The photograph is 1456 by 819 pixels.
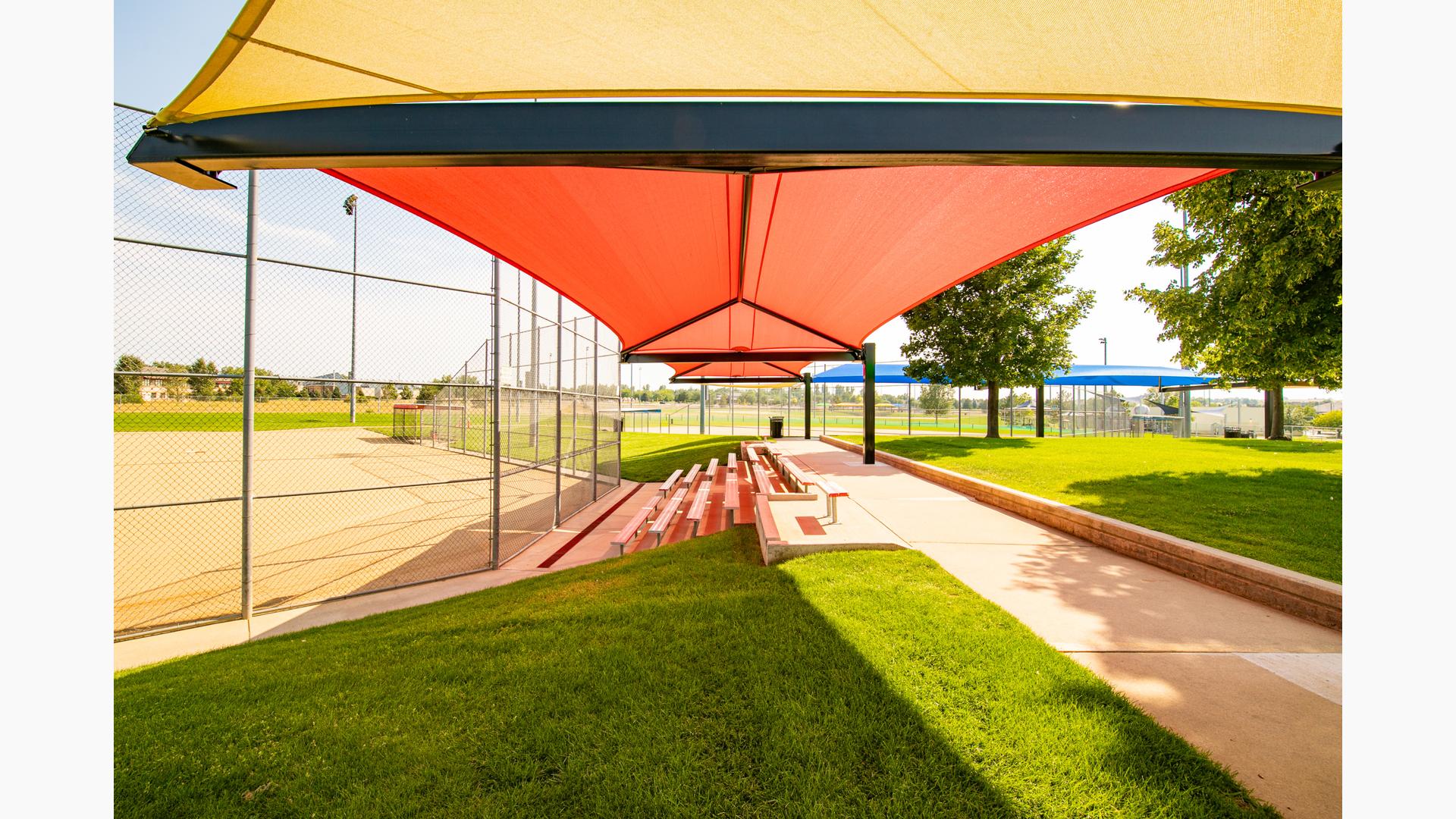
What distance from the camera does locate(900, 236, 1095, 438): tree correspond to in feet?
55.7

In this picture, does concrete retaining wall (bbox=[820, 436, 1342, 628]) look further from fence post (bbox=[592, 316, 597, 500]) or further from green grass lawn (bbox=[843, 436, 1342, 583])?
fence post (bbox=[592, 316, 597, 500])

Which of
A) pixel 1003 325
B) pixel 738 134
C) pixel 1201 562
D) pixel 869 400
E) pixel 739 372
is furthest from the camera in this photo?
pixel 739 372

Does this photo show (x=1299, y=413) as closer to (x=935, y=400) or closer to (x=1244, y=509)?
(x=935, y=400)

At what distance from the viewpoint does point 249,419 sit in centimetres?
517

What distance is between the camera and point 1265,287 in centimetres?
830

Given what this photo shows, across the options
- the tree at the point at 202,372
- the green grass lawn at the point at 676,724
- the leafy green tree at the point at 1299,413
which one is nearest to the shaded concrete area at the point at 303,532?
the tree at the point at 202,372

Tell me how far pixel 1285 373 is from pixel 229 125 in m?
14.0

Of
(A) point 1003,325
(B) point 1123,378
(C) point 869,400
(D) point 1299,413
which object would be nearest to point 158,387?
(C) point 869,400

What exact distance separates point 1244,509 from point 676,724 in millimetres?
8019

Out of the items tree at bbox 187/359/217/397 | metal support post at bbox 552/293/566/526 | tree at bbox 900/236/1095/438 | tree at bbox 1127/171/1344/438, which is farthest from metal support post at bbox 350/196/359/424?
tree at bbox 900/236/1095/438

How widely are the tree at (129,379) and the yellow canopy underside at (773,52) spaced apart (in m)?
5.17

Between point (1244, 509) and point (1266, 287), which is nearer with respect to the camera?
point (1244, 509)

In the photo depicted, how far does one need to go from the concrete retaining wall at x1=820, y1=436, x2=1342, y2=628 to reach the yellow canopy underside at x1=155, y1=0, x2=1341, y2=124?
3433 mm

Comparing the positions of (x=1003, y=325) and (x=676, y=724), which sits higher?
(x=1003, y=325)
